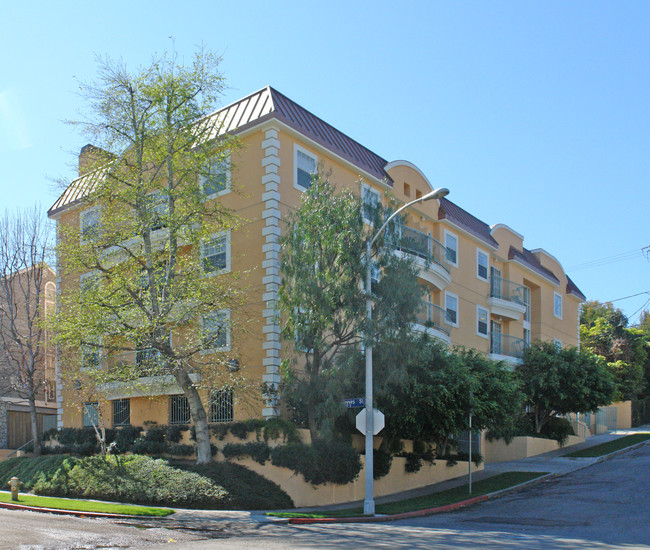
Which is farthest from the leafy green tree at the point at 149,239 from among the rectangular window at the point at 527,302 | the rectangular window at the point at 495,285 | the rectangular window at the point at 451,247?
→ the rectangular window at the point at 527,302

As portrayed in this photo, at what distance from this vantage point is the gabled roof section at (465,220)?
33750 millimetres

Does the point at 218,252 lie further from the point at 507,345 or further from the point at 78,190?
the point at 507,345

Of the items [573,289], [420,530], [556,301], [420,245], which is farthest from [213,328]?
[573,289]

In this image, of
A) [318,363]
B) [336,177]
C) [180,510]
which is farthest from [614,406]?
[180,510]

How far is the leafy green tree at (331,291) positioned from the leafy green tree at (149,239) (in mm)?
2269

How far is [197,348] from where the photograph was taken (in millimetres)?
20547

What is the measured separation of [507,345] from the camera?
37344mm

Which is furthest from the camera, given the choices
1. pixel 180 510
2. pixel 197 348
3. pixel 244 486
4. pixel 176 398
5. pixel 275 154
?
pixel 176 398

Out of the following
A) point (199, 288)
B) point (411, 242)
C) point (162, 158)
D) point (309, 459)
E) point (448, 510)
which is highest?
point (162, 158)

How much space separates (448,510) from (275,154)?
11.7 meters

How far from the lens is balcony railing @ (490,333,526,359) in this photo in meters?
36.7

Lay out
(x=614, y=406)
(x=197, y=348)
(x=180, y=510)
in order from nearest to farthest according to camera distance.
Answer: (x=180, y=510), (x=197, y=348), (x=614, y=406)

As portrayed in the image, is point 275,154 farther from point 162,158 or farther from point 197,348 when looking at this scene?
point 197,348

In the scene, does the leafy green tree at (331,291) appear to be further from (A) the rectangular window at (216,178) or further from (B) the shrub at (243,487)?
(A) the rectangular window at (216,178)
